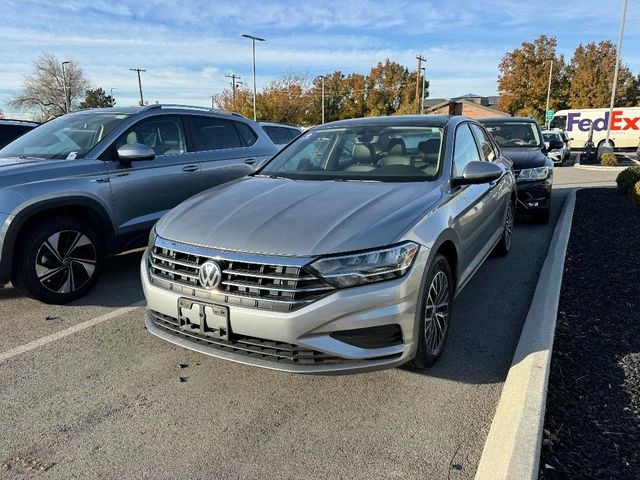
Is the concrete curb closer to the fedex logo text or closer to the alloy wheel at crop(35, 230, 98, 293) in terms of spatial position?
the alloy wheel at crop(35, 230, 98, 293)

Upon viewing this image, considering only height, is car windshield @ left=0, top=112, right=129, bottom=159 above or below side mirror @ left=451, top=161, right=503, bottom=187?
above

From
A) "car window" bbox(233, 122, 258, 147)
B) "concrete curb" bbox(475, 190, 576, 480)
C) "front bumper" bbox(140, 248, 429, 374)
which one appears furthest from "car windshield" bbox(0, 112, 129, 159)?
"concrete curb" bbox(475, 190, 576, 480)

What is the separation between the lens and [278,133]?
37.4 ft

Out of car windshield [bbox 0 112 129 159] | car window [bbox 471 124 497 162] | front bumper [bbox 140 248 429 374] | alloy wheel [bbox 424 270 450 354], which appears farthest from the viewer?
car window [bbox 471 124 497 162]

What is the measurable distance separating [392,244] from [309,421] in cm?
107

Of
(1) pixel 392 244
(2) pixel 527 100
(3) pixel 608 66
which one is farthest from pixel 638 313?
(3) pixel 608 66

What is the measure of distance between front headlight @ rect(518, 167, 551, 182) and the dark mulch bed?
2.02 meters

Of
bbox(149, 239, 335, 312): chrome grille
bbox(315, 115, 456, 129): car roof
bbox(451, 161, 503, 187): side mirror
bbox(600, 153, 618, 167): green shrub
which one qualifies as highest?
bbox(315, 115, 456, 129): car roof

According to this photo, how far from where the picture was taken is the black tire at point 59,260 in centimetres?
421

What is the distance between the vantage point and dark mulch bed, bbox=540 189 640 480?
2.32m

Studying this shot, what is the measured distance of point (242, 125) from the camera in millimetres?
6688

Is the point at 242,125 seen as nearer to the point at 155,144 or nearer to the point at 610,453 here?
the point at 155,144

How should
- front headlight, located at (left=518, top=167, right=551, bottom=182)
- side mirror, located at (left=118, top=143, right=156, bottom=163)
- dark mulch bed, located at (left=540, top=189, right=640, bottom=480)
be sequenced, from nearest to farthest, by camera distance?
1. dark mulch bed, located at (left=540, top=189, right=640, bottom=480)
2. side mirror, located at (left=118, top=143, right=156, bottom=163)
3. front headlight, located at (left=518, top=167, right=551, bottom=182)

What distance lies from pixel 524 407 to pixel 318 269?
4.11 feet
